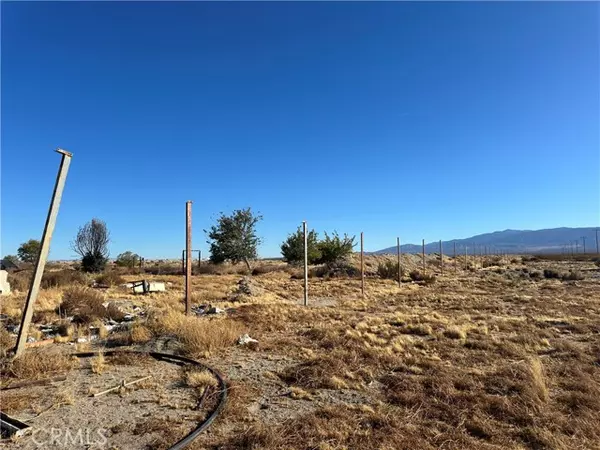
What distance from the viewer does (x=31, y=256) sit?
57.7 meters

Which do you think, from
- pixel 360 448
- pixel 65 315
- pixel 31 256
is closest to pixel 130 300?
pixel 65 315

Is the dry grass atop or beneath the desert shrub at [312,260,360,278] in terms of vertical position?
beneath

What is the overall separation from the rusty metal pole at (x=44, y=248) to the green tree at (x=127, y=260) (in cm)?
4404

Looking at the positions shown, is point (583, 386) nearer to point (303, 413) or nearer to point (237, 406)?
point (303, 413)

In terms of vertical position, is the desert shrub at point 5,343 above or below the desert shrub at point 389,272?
below

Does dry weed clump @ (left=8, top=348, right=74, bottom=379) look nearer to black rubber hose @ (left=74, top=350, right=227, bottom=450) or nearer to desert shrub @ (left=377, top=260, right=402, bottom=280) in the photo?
black rubber hose @ (left=74, top=350, right=227, bottom=450)

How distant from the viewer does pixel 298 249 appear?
149 feet

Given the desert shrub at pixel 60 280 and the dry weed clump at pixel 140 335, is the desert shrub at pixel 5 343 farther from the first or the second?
the desert shrub at pixel 60 280

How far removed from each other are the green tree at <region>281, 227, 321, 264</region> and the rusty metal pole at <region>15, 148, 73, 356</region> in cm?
3720

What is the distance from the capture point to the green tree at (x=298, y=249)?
45156 millimetres

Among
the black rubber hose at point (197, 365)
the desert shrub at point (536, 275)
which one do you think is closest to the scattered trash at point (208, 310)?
the black rubber hose at point (197, 365)

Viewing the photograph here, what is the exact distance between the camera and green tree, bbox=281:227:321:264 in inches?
1778

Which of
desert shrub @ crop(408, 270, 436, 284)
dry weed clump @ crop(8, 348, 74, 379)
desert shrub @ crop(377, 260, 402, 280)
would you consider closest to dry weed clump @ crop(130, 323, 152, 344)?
dry weed clump @ crop(8, 348, 74, 379)

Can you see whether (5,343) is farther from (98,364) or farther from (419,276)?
(419,276)
